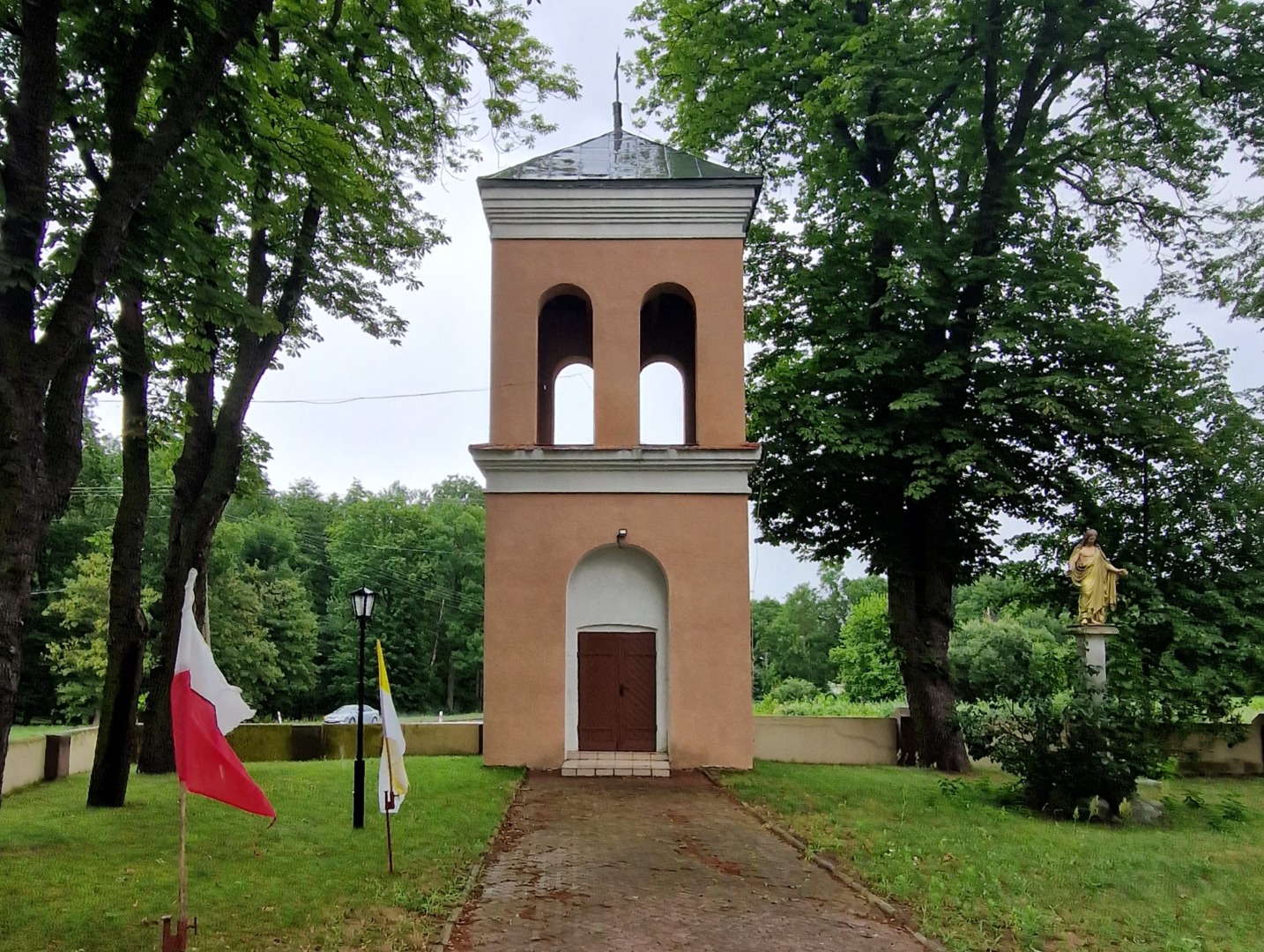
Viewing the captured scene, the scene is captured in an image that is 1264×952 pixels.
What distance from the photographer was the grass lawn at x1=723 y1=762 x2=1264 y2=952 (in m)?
7.18

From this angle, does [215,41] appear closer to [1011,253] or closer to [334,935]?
[334,935]

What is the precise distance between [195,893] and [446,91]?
13.0 meters

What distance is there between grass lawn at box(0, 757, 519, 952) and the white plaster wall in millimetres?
3402

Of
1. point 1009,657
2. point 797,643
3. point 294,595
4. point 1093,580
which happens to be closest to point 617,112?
point 1093,580

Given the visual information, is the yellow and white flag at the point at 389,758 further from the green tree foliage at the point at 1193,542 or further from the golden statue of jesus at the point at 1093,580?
the green tree foliage at the point at 1193,542

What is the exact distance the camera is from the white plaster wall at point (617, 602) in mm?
15586

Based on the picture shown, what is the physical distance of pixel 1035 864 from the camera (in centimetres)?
916

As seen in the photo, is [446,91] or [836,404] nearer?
[446,91]

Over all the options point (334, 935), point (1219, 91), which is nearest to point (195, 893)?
point (334, 935)

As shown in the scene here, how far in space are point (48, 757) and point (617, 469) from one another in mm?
10001

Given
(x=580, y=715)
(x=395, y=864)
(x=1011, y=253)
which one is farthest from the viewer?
(x=1011, y=253)

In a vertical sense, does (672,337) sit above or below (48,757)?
above

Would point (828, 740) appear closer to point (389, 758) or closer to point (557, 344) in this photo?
point (557, 344)

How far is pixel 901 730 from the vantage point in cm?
1938
